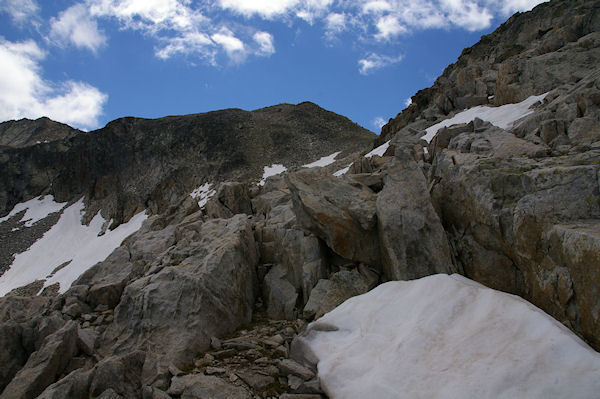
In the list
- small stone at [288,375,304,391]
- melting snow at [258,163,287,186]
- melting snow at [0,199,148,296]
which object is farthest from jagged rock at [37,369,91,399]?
melting snow at [258,163,287,186]

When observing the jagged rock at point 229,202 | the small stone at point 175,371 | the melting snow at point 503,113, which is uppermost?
the melting snow at point 503,113

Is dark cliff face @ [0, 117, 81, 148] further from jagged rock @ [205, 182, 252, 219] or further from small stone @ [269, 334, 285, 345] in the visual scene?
small stone @ [269, 334, 285, 345]

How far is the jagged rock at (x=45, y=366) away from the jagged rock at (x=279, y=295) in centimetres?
586

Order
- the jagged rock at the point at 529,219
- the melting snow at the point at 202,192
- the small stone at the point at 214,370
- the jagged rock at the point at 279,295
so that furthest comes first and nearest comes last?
the melting snow at the point at 202,192 → the jagged rock at the point at 279,295 → the small stone at the point at 214,370 → the jagged rock at the point at 529,219

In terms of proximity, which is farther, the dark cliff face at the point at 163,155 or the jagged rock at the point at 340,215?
the dark cliff face at the point at 163,155

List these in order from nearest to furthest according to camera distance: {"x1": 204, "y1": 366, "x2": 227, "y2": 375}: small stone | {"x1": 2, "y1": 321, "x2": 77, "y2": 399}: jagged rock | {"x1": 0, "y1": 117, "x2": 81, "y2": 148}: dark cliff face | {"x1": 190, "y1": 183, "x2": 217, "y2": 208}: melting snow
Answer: {"x1": 204, "y1": 366, "x2": 227, "y2": 375}: small stone
{"x1": 2, "y1": 321, "x2": 77, "y2": 399}: jagged rock
{"x1": 190, "y1": 183, "x2": 217, "y2": 208}: melting snow
{"x1": 0, "y1": 117, "x2": 81, "y2": 148}: dark cliff face

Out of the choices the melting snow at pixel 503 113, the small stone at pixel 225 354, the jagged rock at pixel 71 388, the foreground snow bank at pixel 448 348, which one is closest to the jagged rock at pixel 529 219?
the foreground snow bank at pixel 448 348

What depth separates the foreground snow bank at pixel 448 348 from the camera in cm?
422

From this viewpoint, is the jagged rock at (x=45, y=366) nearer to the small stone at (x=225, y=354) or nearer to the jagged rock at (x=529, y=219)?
the small stone at (x=225, y=354)

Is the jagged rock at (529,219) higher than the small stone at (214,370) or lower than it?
higher

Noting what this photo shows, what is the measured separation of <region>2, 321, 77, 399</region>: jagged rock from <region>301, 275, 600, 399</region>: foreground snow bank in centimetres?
719

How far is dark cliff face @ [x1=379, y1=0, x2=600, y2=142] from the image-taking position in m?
23.5

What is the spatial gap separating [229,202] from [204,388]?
16653 mm

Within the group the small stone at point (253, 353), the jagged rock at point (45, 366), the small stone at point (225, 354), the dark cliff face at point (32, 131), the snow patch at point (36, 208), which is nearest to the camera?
the small stone at point (253, 353)
